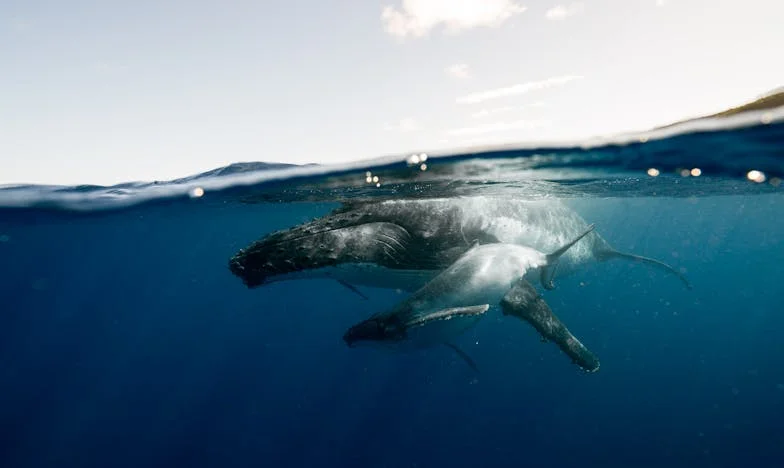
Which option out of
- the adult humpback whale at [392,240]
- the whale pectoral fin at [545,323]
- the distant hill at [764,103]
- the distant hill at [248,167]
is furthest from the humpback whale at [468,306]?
the distant hill at [248,167]

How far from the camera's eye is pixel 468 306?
17.4 feet

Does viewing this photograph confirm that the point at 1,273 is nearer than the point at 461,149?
No

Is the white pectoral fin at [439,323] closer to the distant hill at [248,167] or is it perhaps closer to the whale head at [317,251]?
the whale head at [317,251]

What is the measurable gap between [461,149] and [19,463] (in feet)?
139

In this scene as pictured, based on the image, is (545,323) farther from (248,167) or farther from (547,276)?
(248,167)

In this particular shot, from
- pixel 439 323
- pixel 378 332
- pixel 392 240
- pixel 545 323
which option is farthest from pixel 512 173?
pixel 378 332

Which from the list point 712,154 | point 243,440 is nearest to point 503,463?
point 243,440

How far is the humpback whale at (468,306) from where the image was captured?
15.7 ft

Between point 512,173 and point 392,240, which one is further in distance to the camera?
point 512,173

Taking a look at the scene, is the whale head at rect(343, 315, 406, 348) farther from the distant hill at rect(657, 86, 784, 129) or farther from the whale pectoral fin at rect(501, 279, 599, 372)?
the distant hill at rect(657, 86, 784, 129)

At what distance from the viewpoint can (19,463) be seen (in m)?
31.9

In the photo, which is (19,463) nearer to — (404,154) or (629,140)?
(404,154)

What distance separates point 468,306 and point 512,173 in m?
6.99

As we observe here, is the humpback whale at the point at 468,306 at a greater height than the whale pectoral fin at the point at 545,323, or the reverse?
the humpback whale at the point at 468,306
